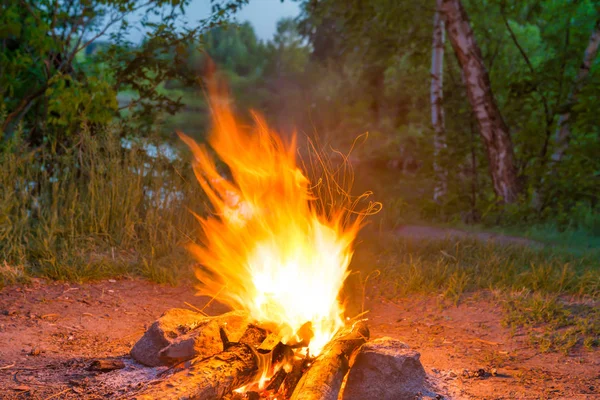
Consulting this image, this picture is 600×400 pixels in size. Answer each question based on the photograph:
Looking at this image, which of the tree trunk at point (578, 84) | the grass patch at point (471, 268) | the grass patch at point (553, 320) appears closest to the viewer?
the grass patch at point (553, 320)

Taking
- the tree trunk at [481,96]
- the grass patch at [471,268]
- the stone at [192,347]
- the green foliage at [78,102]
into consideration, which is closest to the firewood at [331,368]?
the stone at [192,347]

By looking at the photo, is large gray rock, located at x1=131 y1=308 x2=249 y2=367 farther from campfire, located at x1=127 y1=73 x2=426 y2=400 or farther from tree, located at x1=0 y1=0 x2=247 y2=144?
tree, located at x1=0 y1=0 x2=247 y2=144

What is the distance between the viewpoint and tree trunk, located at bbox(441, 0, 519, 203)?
949 cm

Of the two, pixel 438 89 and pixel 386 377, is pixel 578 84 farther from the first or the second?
pixel 386 377

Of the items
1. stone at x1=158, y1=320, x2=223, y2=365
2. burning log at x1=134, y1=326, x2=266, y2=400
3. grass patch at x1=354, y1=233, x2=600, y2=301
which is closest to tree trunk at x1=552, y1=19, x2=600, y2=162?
grass patch at x1=354, y1=233, x2=600, y2=301

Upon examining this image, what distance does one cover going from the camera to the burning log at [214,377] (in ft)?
A: 8.30

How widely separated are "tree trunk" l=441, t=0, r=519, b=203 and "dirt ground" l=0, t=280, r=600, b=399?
18.1 feet

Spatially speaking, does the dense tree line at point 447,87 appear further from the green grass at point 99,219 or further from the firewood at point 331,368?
the firewood at point 331,368

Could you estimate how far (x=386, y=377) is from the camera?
10.1 feet

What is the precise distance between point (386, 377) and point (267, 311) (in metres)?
0.80

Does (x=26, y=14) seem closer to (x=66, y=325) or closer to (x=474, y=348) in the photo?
(x=66, y=325)

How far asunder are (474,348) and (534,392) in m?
0.75

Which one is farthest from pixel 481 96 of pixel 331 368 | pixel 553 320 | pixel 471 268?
pixel 331 368

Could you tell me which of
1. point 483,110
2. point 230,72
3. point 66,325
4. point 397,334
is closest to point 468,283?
point 397,334
